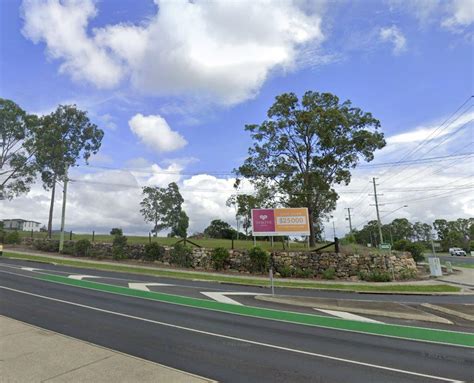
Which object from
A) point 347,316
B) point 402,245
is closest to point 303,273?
point 347,316

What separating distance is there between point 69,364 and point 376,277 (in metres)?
21.6

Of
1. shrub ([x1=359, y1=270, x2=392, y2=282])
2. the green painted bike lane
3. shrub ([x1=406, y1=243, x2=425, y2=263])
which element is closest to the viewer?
the green painted bike lane

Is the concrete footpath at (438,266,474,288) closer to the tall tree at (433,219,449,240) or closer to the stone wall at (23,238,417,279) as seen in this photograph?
the stone wall at (23,238,417,279)

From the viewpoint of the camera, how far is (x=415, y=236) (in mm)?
141000

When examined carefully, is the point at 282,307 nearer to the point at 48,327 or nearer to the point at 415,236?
the point at 48,327

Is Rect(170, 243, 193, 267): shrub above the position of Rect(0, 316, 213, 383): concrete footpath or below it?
above

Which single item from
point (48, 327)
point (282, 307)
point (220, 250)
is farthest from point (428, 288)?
point (48, 327)

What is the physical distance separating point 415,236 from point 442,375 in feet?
507

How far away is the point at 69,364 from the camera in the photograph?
5.63 metres

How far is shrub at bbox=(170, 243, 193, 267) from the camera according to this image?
26.2 metres

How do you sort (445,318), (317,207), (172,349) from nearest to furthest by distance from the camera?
(172,349)
(445,318)
(317,207)

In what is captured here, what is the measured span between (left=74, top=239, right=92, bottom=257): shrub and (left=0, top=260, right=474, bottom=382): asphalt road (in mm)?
19396

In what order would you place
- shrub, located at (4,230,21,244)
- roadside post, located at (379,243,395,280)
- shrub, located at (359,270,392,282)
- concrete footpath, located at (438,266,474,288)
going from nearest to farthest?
shrub, located at (359,270,392,282) < concrete footpath, located at (438,266,474,288) < roadside post, located at (379,243,395,280) < shrub, located at (4,230,21,244)

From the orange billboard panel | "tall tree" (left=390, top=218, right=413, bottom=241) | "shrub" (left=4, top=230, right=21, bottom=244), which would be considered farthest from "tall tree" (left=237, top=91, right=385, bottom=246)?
"tall tree" (left=390, top=218, right=413, bottom=241)
